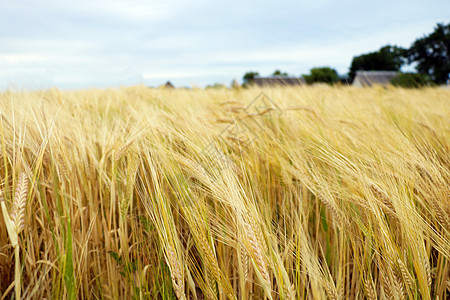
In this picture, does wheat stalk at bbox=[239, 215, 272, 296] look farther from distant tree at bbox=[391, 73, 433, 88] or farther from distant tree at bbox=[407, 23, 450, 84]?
distant tree at bbox=[407, 23, 450, 84]

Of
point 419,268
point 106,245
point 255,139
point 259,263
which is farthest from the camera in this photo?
point 255,139

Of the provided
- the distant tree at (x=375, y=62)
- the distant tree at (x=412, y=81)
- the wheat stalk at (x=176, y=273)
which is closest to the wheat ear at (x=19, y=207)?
the wheat stalk at (x=176, y=273)

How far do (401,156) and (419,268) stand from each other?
1.54 feet

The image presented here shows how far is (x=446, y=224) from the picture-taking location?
2.88 ft

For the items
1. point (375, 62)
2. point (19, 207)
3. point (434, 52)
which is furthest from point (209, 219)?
point (375, 62)

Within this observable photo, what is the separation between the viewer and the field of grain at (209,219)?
0.72m

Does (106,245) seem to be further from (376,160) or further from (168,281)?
(376,160)

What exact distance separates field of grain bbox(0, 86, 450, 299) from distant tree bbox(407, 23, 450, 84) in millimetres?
32128

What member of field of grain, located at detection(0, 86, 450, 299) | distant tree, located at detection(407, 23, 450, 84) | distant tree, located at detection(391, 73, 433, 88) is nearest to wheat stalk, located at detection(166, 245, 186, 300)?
field of grain, located at detection(0, 86, 450, 299)

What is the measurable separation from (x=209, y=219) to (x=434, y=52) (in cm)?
3571

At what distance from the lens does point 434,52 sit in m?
28.6

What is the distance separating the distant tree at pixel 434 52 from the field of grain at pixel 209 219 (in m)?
32.1

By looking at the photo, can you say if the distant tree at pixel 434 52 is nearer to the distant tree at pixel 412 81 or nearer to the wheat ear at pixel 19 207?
the distant tree at pixel 412 81

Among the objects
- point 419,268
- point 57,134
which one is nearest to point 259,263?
point 419,268
